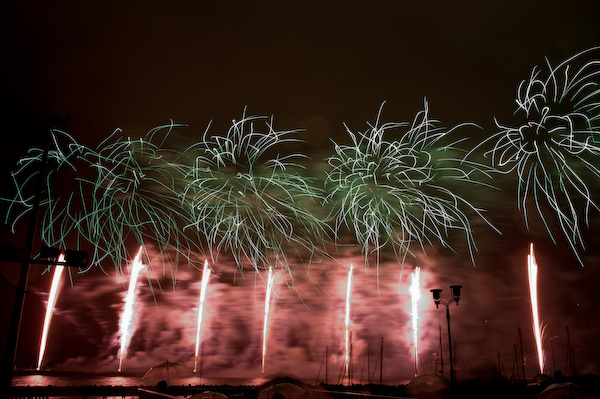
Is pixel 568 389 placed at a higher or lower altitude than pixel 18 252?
lower

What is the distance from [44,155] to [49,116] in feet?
3.00

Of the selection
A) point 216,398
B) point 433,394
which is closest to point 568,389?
Result: point 433,394

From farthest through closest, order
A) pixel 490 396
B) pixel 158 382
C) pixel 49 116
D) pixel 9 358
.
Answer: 1. pixel 158 382
2. pixel 490 396
3. pixel 49 116
4. pixel 9 358

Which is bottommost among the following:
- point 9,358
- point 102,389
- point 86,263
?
point 102,389

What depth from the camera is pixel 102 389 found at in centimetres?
3959

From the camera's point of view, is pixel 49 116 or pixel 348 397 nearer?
pixel 49 116

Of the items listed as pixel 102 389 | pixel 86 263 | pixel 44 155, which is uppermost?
pixel 44 155

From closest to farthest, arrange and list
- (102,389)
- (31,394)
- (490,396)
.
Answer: (490,396), (31,394), (102,389)

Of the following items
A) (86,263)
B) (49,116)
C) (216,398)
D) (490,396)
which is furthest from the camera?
(490,396)

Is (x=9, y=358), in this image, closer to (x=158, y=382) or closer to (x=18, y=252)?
(x=18, y=252)

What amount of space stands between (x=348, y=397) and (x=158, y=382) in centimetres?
1626

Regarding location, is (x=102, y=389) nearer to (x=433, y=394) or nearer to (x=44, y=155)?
(x=433, y=394)

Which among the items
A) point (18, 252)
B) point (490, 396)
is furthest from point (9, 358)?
point (490, 396)

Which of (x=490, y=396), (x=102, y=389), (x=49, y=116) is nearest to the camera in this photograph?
(x=49, y=116)
